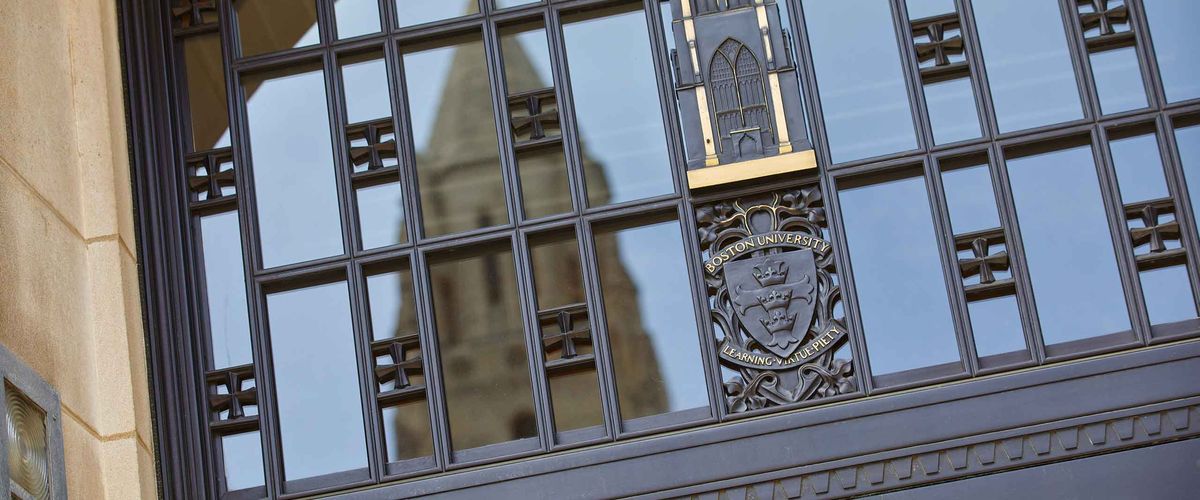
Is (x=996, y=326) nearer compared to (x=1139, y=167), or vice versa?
(x=996, y=326)

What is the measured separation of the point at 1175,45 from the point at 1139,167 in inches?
Answer: 24.4

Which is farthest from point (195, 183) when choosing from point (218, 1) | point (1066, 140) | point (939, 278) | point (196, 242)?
point (1066, 140)

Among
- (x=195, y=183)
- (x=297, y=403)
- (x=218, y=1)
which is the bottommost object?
(x=297, y=403)

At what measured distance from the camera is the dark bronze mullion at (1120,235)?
271 inches

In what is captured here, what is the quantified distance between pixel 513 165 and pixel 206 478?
1.90 meters

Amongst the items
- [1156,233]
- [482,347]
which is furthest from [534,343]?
[1156,233]

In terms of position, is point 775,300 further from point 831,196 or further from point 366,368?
point 366,368

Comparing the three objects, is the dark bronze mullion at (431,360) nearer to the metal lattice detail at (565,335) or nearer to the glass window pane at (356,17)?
the metal lattice detail at (565,335)

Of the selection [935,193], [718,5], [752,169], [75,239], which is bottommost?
[935,193]

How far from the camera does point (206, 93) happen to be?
7742 mm

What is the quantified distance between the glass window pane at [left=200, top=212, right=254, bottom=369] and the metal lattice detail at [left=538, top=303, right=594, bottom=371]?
4.26ft

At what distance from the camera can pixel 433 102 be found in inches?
300

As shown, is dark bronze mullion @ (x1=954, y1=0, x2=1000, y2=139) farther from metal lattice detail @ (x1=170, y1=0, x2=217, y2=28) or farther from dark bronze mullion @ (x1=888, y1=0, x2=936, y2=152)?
metal lattice detail @ (x1=170, y1=0, x2=217, y2=28)

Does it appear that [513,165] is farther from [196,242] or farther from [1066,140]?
[1066,140]
